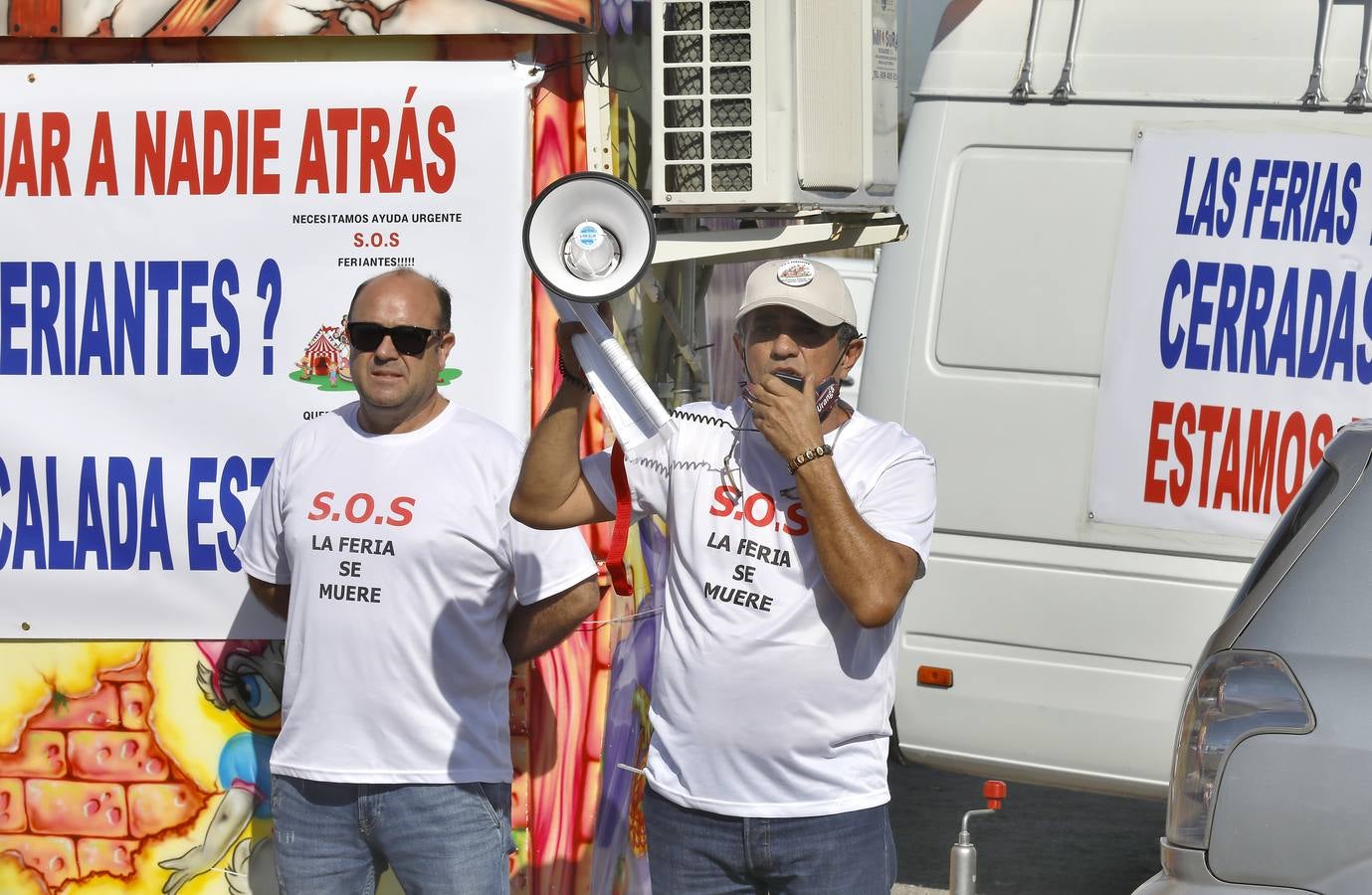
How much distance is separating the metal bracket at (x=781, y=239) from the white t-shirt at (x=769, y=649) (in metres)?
0.82

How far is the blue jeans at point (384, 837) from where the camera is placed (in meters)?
3.81

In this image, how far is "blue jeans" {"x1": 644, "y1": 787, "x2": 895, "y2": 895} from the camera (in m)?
3.15

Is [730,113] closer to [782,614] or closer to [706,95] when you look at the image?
[706,95]

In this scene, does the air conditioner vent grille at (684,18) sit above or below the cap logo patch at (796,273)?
above

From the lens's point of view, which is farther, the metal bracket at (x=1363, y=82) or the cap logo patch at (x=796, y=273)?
the metal bracket at (x=1363, y=82)

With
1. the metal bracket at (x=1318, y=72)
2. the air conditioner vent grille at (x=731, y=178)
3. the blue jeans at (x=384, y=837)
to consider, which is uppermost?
the metal bracket at (x=1318, y=72)

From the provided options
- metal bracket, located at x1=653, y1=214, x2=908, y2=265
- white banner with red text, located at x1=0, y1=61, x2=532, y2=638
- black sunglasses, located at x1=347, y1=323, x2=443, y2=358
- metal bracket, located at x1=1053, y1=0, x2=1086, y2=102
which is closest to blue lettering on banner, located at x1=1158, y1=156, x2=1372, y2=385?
metal bracket, located at x1=1053, y1=0, x2=1086, y2=102

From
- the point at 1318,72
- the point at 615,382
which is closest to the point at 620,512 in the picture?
the point at 615,382

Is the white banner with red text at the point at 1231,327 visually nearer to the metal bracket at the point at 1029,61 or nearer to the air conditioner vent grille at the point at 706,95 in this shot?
the metal bracket at the point at 1029,61

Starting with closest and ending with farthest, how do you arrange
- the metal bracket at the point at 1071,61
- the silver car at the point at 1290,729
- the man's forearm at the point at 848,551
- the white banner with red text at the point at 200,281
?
the silver car at the point at 1290,729 < the man's forearm at the point at 848,551 < the white banner with red text at the point at 200,281 < the metal bracket at the point at 1071,61

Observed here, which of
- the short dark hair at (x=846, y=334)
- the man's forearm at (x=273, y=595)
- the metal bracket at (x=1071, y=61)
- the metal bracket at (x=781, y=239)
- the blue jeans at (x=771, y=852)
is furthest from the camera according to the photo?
the metal bracket at (x=1071, y=61)

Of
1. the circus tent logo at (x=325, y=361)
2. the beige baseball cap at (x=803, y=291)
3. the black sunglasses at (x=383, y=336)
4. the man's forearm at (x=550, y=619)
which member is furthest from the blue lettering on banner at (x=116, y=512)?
the beige baseball cap at (x=803, y=291)

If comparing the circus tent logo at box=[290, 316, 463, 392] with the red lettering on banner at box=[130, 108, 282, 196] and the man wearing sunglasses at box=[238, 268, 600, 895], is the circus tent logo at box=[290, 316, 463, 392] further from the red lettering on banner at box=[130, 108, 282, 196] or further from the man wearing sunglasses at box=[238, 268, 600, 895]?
the man wearing sunglasses at box=[238, 268, 600, 895]

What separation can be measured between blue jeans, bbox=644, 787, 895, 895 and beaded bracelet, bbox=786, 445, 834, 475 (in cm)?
64
